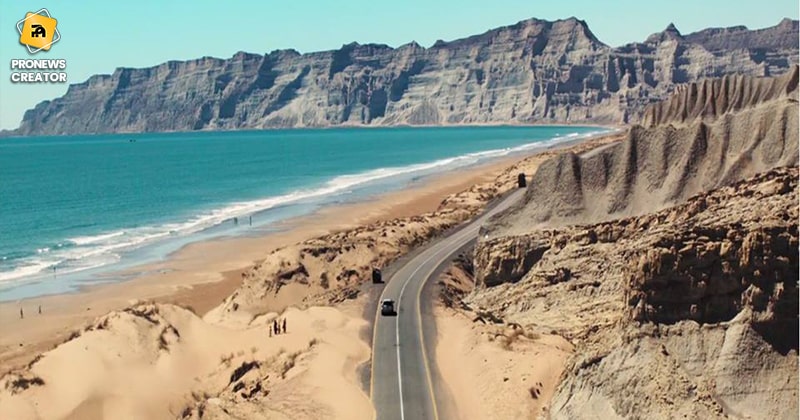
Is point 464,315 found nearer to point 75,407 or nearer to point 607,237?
point 607,237

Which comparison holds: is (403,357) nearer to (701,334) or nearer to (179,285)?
(701,334)

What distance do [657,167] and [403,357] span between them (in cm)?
2060

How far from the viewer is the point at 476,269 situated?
152 feet

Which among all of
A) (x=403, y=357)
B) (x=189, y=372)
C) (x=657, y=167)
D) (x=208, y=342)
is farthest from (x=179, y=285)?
(x=657, y=167)

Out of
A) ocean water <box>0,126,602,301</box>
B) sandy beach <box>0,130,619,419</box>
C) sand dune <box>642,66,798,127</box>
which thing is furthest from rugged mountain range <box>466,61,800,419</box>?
ocean water <box>0,126,602,301</box>

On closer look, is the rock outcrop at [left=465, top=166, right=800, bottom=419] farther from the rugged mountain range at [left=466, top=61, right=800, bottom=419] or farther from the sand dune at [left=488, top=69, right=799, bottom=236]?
the sand dune at [left=488, top=69, right=799, bottom=236]

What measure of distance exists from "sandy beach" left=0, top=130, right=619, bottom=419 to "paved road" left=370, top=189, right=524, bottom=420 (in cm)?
76

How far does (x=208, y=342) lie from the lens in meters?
36.7

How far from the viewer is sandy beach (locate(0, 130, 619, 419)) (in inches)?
1177

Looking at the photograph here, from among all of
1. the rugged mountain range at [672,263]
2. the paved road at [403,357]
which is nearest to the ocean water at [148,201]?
the paved road at [403,357]

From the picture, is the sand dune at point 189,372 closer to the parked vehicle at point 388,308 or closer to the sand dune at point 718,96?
the parked vehicle at point 388,308

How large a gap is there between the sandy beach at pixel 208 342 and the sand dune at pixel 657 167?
12.7 meters

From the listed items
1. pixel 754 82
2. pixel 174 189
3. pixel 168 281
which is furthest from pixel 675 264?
pixel 174 189

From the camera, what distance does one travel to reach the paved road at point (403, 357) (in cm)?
2825
